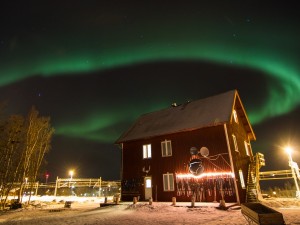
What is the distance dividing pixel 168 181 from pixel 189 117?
6815mm

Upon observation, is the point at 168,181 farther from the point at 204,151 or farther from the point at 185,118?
the point at 185,118

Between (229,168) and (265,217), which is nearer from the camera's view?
(265,217)

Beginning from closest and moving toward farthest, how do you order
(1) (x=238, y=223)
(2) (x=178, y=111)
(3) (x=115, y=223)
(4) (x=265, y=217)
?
(4) (x=265, y=217)
(1) (x=238, y=223)
(3) (x=115, y=223)
(2) (x=178, y=111)

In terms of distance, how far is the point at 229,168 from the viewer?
768 inches

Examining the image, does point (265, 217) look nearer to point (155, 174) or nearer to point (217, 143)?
point (217, 143)

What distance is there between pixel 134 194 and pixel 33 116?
13.8m

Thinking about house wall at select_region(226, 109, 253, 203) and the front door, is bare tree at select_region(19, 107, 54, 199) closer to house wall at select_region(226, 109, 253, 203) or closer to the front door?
the front door

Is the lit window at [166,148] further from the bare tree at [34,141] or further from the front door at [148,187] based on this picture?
the bare tree at [34,141]

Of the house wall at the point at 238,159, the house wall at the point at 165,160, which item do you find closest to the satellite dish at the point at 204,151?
the house wall at the point at 165,160

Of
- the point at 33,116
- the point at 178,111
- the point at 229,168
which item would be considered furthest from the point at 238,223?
the point at 33,116

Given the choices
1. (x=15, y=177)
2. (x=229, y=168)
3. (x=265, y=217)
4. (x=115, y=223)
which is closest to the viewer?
(x=265, y=217)

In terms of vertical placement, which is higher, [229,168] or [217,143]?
[217,143]

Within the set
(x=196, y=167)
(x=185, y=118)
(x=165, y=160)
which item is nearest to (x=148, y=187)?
(x=165, y=160)

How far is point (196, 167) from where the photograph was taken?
21.0 m
